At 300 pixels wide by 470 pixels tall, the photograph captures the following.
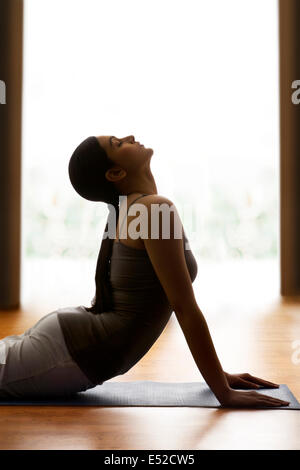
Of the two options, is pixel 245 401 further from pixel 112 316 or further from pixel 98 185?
pixel 98 185

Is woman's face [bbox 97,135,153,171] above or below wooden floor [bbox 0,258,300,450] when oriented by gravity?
above

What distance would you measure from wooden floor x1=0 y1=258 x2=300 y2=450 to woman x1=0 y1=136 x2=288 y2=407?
0.08m

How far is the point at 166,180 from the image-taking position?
409cm

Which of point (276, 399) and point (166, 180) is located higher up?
point (166, 180)

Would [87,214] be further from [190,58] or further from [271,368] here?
[271,368]

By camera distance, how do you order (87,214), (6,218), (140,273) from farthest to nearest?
(87,214) < (6,218) < (140,273)

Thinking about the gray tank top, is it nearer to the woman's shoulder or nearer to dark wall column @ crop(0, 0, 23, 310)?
the woman's shoulder

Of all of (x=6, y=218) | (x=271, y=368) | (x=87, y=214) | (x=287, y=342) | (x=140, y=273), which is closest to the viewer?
(x=140, y=273)

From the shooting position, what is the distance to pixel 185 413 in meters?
1.52

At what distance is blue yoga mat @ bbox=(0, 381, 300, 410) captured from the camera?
159cm

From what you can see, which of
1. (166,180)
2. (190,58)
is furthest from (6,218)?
(190,58)

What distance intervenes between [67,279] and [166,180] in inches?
43.8

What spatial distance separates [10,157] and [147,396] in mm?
2616

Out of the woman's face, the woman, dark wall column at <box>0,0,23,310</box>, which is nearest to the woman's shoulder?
the woman
